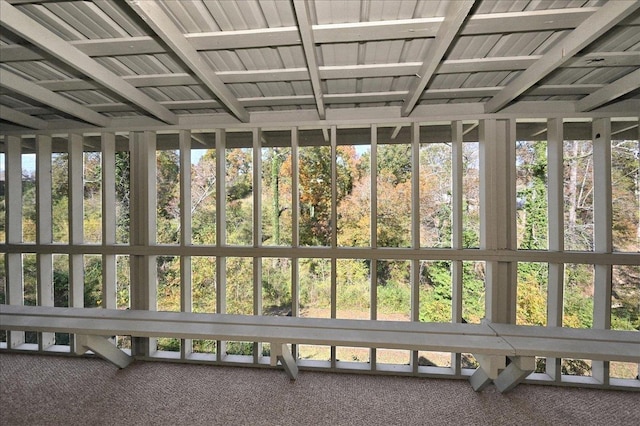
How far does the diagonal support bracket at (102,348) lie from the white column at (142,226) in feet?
0.63

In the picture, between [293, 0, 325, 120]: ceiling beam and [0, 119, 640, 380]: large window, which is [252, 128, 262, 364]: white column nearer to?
[0, 119, 640, 380]: large window

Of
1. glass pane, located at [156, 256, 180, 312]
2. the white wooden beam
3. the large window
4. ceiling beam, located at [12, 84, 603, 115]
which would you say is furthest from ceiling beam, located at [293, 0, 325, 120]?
glass pane, located at [156, 256, 180, 312]

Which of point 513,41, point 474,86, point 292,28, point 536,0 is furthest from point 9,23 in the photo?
point 474,86

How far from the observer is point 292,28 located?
1.50m

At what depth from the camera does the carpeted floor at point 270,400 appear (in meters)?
1.98

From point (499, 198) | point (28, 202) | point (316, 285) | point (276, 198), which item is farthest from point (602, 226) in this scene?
point (28, 202)

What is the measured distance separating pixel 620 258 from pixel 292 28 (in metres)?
3.44

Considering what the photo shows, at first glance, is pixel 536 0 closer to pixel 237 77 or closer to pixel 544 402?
pixel 237 77

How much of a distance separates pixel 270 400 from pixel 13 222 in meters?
3.81

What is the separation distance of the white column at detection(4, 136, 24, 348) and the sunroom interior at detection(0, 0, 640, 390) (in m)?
0.02

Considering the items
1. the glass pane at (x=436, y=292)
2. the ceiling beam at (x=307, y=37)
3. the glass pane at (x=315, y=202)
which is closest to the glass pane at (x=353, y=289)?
the glass pane at (x=315, y=202)

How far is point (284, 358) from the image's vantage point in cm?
223

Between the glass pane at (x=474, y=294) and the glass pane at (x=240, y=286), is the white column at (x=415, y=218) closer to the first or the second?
the glass pane at (x=474, y=294)

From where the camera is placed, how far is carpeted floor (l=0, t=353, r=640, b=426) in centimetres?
198
